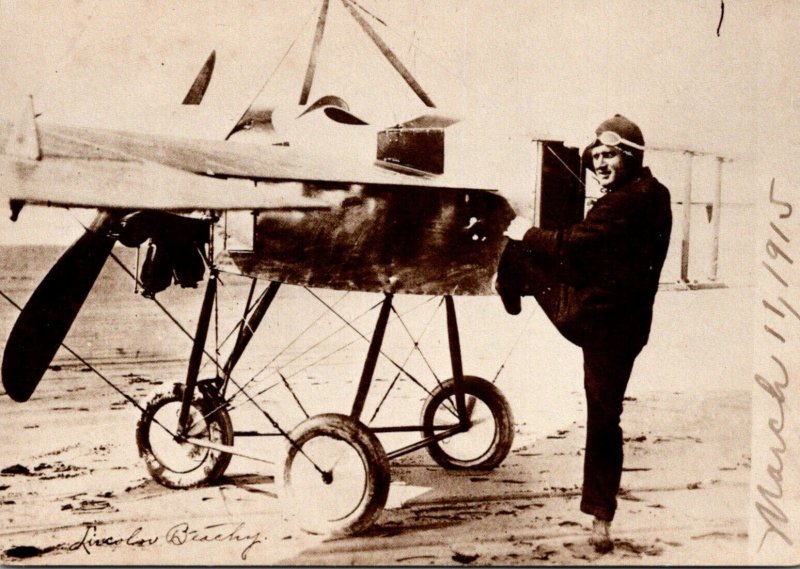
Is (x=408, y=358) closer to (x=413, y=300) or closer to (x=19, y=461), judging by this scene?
(x=413, y=300)

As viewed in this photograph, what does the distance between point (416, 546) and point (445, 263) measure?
98 centimetres

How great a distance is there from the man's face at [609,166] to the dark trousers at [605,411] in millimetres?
530

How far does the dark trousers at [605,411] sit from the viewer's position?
2379mm

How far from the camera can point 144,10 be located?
2.72 metres

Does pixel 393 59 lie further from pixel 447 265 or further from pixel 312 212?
pixel 447 265

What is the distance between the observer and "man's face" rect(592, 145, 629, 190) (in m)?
2.38

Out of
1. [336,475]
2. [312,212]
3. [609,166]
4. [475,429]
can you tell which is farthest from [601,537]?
[312,212]

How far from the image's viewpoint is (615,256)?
7.65 feet

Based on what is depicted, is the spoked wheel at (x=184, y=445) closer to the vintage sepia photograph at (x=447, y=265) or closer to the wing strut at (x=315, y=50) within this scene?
the vintage sepia photograph at (x=447, y=265)

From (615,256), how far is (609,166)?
298 mm

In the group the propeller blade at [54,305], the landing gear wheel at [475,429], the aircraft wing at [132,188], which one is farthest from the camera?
the landing gear wheel at [475,429]
